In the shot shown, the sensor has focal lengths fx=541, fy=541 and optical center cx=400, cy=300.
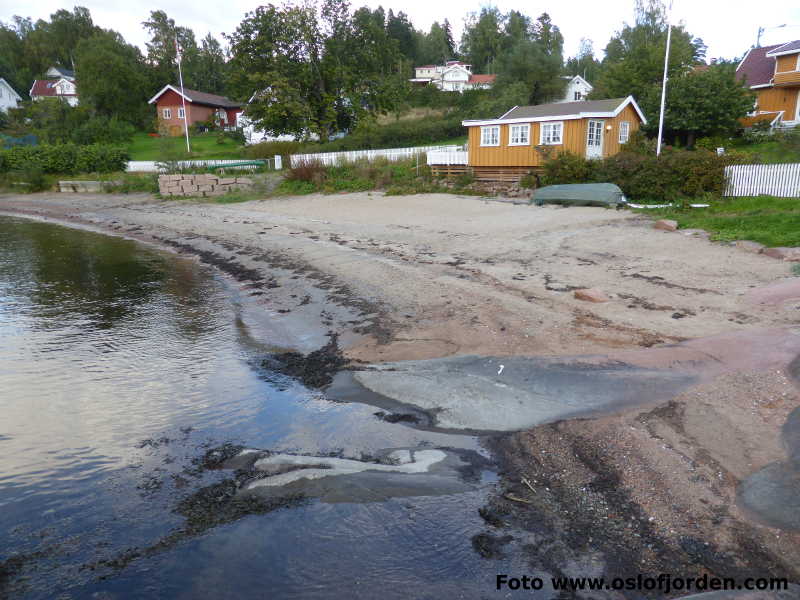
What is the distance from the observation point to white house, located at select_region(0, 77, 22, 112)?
64231mm

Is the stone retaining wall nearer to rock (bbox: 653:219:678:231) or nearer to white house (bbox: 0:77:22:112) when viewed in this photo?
rock (bbox: 653:219:678:231)

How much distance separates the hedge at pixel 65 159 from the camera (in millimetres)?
34094

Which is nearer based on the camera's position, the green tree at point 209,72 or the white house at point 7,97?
the white house at point 7,97

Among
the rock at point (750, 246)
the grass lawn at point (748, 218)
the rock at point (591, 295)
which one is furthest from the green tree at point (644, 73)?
the rock at point (591, 295)

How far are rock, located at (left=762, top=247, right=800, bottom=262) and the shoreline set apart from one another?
11.8 inches

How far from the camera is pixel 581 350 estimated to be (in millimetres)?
6562

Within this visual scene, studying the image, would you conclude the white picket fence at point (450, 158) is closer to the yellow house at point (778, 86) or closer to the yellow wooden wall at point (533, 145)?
the yellow wooden wall at point (533, 145)

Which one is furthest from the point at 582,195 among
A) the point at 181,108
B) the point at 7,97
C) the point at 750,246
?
the point at 7,97

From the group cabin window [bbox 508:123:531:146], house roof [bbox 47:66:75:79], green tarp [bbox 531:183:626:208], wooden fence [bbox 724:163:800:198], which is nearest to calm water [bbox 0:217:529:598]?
green tarp [bbox 531:183:626:208]

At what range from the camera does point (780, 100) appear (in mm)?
33531

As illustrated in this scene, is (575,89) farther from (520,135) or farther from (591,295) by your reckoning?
(591,295)

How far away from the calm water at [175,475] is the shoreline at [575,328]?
649mm

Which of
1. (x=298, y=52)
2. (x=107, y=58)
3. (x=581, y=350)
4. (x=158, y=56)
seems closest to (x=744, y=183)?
(x=581, y=350)

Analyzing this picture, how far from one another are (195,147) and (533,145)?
34263mm
